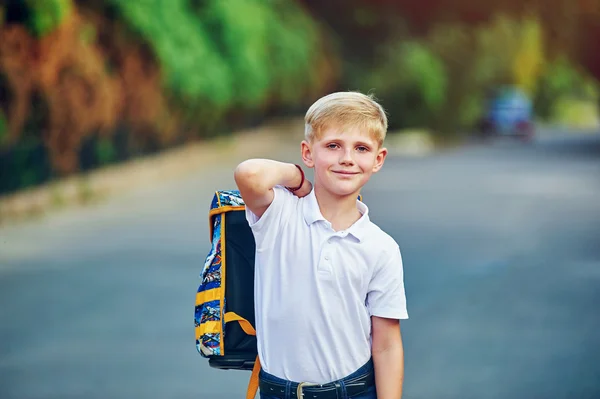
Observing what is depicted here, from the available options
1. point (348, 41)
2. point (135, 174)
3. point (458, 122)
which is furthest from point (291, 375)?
point (348, 41)

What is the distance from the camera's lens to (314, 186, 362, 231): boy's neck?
2932mm

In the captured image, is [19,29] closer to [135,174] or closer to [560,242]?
[135,174]

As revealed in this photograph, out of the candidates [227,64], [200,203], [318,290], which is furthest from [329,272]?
[227,64]

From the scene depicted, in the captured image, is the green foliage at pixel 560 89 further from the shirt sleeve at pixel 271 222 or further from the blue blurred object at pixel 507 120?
the shirt sleeve at pixel 271 222

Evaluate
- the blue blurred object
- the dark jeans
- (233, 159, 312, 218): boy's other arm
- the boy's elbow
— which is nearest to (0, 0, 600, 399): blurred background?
the blue blurred object

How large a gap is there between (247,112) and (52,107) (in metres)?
15.7

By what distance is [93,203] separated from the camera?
1552 cm

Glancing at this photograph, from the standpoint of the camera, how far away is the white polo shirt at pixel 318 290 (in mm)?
2854

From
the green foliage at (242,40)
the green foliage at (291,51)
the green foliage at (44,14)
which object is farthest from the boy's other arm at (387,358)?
the green foliage at (291,51)

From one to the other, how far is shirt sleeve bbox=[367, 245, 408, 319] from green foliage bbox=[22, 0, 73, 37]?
37.2ft

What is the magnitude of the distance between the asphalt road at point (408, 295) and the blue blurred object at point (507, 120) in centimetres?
2248

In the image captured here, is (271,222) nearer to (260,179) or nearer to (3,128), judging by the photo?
(260,179)

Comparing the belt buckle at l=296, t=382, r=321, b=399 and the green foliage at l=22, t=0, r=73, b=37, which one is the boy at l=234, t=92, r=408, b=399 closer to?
the belt buckle at l=296, t=382, r=321, b=399

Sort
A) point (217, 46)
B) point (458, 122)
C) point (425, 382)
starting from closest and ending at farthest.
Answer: point (425, 382) < point (217, 46) < point (458, 122)
